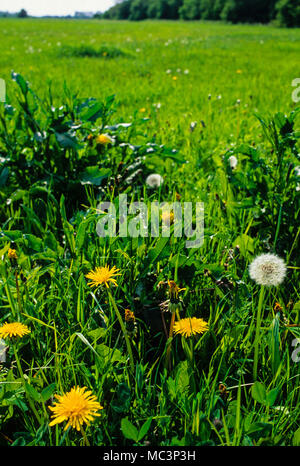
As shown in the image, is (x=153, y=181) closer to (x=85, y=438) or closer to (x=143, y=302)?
(x=143, y=302)

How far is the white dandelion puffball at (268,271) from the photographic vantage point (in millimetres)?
1111

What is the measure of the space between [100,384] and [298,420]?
19.4 inches

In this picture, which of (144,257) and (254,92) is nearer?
(144,257)

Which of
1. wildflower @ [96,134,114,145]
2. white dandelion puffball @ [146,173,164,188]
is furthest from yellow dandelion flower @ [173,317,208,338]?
wildflower @ [96,134,114,145]

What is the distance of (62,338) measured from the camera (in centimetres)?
114

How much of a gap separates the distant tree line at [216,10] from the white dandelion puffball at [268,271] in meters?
43.3

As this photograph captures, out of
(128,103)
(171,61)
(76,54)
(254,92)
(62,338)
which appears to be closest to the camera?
(62,338)

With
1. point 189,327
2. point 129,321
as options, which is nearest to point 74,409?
point 129,321

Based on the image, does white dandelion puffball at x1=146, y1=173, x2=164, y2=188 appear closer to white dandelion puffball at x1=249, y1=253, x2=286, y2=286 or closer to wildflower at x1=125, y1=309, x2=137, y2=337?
white dandelion puffball at x1=249, y1=253, x2=286, y2=286

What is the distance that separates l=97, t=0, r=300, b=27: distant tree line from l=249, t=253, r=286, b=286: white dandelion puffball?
1707 inches

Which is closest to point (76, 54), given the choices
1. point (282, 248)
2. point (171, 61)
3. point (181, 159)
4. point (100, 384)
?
point (171, 61)

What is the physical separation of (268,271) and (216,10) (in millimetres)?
60769

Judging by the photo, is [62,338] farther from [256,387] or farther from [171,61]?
[171,61]

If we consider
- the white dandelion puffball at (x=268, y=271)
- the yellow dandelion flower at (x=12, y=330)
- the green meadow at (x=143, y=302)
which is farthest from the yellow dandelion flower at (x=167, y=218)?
the yellow dandelion flower at (x=12, y=330)
